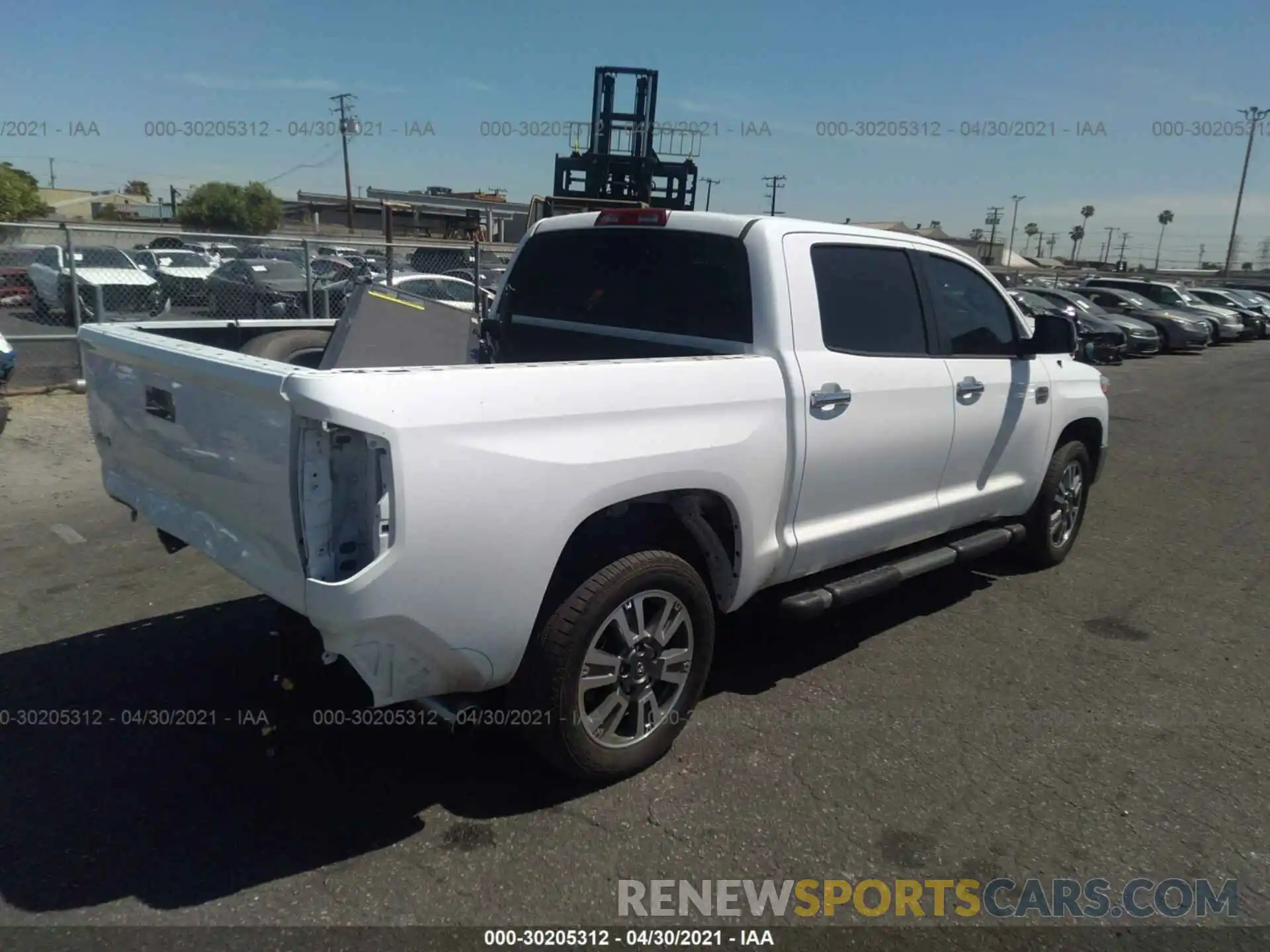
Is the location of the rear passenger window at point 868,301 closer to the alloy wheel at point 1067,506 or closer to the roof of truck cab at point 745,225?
the roof of truck cab at point 745,225

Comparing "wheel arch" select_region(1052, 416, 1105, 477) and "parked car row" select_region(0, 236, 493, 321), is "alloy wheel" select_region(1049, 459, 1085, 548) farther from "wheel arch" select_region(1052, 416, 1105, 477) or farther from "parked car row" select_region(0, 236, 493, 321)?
"parked car row" select_region(0, 236, 493, 321)

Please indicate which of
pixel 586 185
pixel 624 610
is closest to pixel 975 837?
pixel 624 610

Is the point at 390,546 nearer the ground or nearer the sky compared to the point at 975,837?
nearer the sky

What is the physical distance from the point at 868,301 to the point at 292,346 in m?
2.70

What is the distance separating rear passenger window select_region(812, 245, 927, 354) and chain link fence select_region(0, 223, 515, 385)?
3.25 metres

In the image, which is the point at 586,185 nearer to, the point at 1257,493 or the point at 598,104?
the point at 598,104

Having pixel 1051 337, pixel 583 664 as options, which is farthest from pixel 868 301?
pixel 583 664

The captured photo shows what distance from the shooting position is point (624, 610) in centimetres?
324

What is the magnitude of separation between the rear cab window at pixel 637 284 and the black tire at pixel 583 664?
3.46 feet

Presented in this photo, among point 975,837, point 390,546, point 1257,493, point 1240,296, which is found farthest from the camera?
point 1240,296

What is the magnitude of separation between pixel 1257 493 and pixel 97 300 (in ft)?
40.1

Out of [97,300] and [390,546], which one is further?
[97,300]

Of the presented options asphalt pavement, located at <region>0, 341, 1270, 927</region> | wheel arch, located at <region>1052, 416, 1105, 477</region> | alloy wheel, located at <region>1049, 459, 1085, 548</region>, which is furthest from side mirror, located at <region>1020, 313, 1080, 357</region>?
asphalt pavement, located at <region>0, 341, 1270, 927</region>

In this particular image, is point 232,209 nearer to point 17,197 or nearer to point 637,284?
point 17,197
